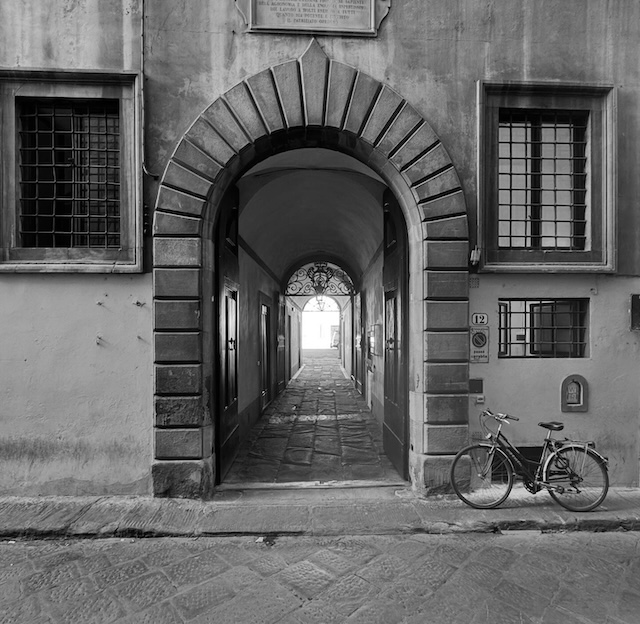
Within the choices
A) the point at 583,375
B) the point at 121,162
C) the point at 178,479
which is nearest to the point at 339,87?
the point at 121,162

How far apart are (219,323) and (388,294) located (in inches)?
107

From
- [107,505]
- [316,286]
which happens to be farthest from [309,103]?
[316,286]

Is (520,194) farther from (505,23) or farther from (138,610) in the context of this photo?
(138,610)

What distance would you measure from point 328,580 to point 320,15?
5.94 meters

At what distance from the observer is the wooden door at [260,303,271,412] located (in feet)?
33.5

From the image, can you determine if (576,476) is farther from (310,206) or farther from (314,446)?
(310,206)

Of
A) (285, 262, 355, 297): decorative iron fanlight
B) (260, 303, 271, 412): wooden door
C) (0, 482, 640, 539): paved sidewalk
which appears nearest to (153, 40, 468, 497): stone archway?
(0, 482, 640, 539): paved sidewalk

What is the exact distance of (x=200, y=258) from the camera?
5043 mm

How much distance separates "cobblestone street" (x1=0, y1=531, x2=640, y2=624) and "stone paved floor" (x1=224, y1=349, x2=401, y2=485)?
162 centimetres

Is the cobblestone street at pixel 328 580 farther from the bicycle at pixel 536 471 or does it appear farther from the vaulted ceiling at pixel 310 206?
the vaulted ceiling at pixel 310 206

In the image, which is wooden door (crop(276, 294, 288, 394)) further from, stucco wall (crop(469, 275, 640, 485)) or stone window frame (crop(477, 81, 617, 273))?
stone window frame (crop(477, 81, 617, 273))

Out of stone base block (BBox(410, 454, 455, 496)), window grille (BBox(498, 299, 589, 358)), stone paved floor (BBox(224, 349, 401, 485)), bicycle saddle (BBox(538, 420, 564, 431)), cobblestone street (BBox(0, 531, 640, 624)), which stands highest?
window grille (BBox(498, 299, 589, 358))

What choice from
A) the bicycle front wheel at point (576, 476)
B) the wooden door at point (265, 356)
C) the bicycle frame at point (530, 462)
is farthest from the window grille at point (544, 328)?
the wooden door at point (265, 356)

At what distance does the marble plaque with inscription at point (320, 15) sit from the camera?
5.17 meters
